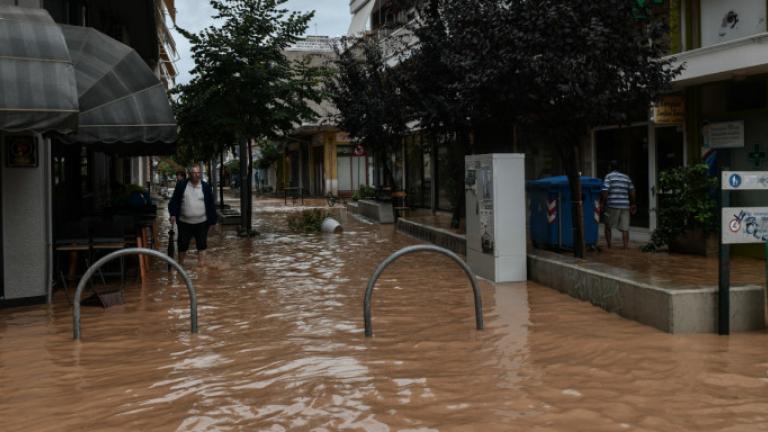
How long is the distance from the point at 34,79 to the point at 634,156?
13.6 meters

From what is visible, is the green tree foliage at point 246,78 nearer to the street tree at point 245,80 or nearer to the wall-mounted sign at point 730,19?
the street tree at point 245,80

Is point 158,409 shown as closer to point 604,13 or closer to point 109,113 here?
point 109,113

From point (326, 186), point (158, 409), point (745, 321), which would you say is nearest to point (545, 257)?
point (745, 321)

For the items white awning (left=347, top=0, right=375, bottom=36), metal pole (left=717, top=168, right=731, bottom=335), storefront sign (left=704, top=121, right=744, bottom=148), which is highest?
white awning (left=347, top=0, right=375, bottom=36)

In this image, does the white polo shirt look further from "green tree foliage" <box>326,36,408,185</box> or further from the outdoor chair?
the outdoor chair

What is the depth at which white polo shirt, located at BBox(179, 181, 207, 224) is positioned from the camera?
42.4ft

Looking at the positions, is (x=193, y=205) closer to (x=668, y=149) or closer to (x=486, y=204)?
(x=486, y=204)

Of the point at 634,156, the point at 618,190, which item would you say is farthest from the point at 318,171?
the point at 618,190

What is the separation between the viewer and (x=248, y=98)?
63.4 ft

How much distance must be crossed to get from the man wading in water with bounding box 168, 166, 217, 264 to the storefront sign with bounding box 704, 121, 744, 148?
30.8 ft

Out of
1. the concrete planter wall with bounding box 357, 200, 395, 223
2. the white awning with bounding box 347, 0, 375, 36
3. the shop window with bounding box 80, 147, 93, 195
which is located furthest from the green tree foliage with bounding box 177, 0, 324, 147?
the white awning with bounding box 347, 0, 375, 36

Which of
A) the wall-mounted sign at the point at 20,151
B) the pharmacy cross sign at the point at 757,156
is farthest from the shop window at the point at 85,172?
the pharmacy cross sign at the point at 757,156

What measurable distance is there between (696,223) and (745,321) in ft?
19.4

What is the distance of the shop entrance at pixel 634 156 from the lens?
17688 millimetres
